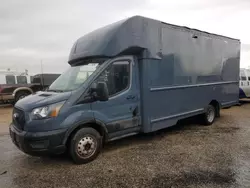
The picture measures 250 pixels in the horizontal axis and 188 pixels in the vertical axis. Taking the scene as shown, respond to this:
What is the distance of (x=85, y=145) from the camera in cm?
452

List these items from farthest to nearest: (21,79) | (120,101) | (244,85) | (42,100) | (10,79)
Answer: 1. (21,79)
2. (10,79)
3. (244,85)
4. (120,101)
5. (42,100)

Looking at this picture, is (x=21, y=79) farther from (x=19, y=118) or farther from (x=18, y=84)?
(x=19, y=118)

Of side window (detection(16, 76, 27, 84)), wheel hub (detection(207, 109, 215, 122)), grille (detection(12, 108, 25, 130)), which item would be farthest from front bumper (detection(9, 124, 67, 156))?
side window (detection(16, 76, 27, 84))

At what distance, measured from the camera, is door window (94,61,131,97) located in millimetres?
4809

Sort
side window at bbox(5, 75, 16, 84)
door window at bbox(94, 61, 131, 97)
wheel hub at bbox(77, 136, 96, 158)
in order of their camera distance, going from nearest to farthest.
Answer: wheel hub at bbox(77, 136, 96, 158) < door window at bbox(94, 61, 131, 97) < side window at bbox(5, 75, 16, 84)

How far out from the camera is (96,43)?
5160mm

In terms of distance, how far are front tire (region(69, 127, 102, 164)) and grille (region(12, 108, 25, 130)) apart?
1.02m

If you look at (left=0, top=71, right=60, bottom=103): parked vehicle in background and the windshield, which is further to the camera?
(left=0, top=71, right=60, bottom=103): parked vehicle in background

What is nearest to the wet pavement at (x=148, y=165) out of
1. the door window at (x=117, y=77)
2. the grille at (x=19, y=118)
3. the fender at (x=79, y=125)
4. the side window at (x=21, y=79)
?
Result: the fender at (x=79, y=125)

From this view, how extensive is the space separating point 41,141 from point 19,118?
72cm

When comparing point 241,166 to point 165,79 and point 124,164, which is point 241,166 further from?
point 165,79

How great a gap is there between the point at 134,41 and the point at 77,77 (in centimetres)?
156

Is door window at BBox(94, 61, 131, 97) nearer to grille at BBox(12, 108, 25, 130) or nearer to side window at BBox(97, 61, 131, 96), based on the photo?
side window at BBox(97, 61, 131, 96)

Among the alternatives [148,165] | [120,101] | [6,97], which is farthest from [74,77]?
[6,97]
